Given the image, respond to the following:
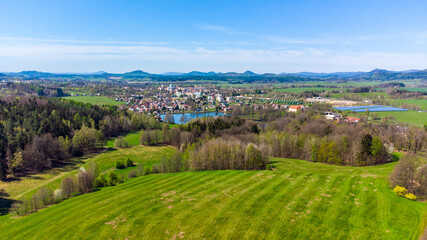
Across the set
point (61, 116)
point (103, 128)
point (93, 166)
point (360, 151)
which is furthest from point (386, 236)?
point (61, 116)

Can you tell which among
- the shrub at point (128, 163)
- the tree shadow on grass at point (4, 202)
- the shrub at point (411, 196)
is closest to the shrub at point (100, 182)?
the tree shadow on grass at point (4, 202)

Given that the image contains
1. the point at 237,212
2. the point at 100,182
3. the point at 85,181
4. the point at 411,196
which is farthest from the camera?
the point at 100,182

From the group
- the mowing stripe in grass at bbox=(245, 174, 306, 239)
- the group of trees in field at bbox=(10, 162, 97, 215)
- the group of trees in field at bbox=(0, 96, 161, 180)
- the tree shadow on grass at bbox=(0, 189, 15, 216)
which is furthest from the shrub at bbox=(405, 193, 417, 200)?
the group of trees in field at bbox=(0, 96, 161, 180)

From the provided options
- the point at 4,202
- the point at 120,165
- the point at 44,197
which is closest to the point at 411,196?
the point at 44,197

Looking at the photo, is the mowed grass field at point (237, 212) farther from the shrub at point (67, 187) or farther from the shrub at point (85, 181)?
the shrub at point (85, 181)

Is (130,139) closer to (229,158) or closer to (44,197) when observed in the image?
(229,158)

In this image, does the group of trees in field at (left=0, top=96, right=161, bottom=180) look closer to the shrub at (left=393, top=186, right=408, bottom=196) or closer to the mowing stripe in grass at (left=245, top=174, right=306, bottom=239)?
the mowing stripe in grass at (left=245, top=174, right=306, bottom=239)

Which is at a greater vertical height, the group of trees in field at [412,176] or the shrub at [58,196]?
the group of trees in field at [412,176]
